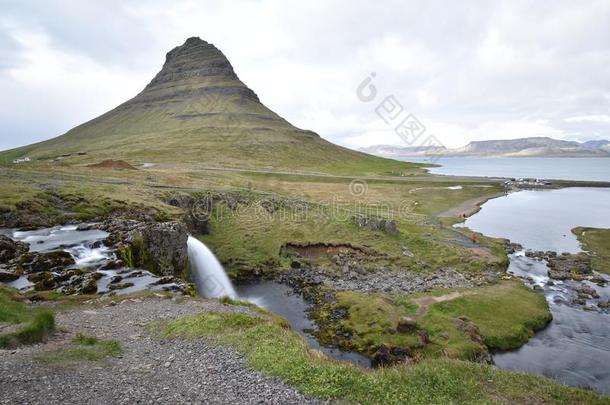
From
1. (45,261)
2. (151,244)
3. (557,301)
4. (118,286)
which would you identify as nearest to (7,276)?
(45,261)

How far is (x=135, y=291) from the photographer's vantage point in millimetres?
29531

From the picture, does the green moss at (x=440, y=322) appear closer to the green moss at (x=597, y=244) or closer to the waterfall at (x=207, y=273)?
the waterfall at (x=207, y=273)

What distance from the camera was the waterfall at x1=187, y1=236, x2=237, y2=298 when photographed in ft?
147

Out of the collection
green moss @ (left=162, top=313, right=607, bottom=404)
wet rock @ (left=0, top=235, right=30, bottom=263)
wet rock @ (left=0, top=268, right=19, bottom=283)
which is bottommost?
green moss @ (left=162, top=313, right=607, bottom=404)

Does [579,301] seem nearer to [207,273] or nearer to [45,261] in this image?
[207,273]

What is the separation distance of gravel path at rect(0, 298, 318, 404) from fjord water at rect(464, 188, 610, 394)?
83.9ft

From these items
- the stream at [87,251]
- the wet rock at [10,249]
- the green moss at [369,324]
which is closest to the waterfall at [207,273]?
→ the stream at [87,251]

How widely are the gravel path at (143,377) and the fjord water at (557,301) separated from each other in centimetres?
2557

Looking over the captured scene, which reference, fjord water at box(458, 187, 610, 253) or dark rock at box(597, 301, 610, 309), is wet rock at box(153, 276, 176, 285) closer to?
dark rock at box(597, 301, 610, 309)

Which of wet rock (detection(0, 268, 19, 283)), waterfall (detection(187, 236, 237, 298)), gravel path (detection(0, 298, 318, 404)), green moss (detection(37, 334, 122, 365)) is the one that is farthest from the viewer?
waterfall (detection(187, 236, 237, 298))

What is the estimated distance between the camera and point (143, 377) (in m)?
15.6

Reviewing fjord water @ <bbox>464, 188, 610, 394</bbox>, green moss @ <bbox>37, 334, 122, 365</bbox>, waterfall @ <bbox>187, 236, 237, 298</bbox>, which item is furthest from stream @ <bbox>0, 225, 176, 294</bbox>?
fjord water @ <bbox>464, 188, 610, 394</bbox>

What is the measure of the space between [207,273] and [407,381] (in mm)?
36941

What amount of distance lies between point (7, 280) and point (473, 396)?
108ft
